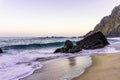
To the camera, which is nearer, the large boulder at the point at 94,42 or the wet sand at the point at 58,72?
the wet sand at the point at 58,72

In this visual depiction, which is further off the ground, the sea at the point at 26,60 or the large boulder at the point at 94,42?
the large boulder at the point at 94,42

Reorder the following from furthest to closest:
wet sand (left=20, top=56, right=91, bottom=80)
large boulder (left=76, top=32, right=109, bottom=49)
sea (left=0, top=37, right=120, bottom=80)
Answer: large boulder (left=76, top=32, right=109, bottom=49)
sea (left=0, top=37, right=120, bottom=80)
wet sand (left=20, top=56, right=91, bottom=80)

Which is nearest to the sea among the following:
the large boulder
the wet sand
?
the wet sand

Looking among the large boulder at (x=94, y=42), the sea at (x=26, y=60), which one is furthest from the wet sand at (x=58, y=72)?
the large boulder at (x=94, y=42)

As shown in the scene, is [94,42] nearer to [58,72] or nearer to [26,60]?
[26,60]

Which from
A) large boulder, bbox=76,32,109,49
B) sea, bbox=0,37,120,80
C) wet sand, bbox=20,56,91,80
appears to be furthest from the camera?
large boulder, bbox=76,32,109,49

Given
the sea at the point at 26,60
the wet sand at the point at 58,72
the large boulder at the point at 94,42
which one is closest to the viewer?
the wet sand at the point at 58,72

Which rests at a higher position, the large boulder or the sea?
the large boulder

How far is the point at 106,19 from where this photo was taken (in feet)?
390

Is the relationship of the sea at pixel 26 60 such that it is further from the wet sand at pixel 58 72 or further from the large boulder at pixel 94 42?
the large boulder at pixel 94 42

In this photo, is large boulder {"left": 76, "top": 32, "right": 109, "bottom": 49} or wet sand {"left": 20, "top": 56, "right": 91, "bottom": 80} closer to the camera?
wet sand {"left": 20, "top": 56, "right": 91, "bottom": 80}

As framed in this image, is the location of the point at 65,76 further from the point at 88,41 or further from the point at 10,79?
the point at 88,41

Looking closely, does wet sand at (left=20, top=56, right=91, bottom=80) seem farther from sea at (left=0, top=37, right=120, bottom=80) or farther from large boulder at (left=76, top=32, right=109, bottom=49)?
large boulder at (left=76, top=32, right=109, bottom=49)

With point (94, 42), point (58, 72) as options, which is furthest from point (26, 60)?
point (94, 42)
